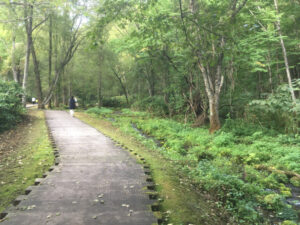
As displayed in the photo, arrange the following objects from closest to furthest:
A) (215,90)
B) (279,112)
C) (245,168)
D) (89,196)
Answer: (89,196)
(245,168)
(279,112)
(215,90)

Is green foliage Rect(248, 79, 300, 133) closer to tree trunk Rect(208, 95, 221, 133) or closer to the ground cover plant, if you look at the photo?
the ground cover plant

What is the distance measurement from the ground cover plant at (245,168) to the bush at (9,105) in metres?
6.10

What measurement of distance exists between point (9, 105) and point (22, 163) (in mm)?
7168

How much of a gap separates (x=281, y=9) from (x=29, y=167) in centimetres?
1769

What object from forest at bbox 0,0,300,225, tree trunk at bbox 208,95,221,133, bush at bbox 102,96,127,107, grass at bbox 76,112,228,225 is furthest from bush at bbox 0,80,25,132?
bush at bbox 102,96,127,107

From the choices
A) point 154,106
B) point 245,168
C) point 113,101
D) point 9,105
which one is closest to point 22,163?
point 245,168

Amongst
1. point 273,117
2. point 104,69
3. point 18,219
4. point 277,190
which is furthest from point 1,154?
point 104,69

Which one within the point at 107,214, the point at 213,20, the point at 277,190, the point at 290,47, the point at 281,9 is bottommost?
the point at 277,190

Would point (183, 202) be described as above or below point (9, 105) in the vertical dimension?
below

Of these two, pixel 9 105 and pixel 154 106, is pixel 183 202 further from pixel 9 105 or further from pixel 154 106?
pixel 154 106

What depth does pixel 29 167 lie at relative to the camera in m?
6.00

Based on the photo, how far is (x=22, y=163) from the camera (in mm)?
6426

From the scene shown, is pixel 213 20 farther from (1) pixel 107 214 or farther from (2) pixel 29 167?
(2) pixel 29 167

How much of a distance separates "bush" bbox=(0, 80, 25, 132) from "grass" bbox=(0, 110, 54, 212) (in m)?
1.75
